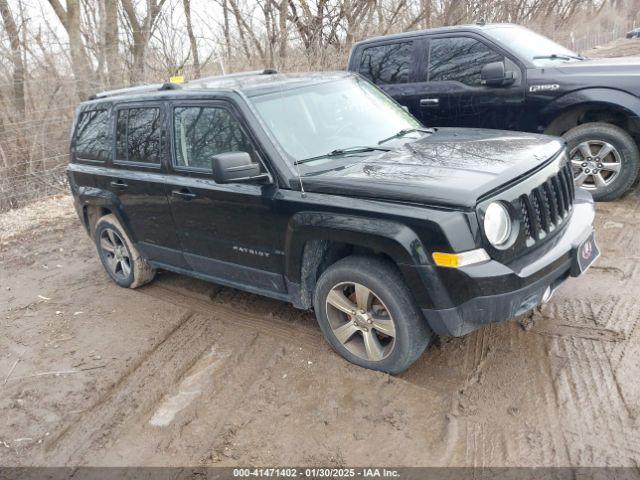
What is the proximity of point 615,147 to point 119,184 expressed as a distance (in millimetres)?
4996

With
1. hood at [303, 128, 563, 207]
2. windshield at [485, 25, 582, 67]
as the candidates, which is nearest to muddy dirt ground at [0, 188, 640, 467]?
hood at [303, 128, 563, 207]

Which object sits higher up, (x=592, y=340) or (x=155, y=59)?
(x=155, y=59)

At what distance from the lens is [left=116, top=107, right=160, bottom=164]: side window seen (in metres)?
4.35

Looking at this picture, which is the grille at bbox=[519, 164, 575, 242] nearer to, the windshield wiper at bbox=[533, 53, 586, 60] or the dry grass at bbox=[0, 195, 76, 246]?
the windshield wiper at bbox=[533, 53, 586, 60]

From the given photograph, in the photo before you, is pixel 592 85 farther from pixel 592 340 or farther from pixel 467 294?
pixel 467 294

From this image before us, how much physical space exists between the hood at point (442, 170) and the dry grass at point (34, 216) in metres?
5.75

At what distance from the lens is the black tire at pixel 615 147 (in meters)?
5.56

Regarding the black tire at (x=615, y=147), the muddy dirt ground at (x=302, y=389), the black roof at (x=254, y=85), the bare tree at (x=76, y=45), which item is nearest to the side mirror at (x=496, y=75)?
the black tire at (x=615, y=147)

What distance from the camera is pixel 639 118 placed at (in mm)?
5387

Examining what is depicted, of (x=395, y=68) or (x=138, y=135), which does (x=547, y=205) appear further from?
(x=395, y=68)

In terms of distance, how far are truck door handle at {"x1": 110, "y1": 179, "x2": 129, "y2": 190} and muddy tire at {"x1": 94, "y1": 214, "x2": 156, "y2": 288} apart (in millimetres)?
459

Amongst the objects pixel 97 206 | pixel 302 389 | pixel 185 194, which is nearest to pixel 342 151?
pixel 185 194

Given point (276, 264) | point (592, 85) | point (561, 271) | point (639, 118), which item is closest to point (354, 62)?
point (592, 85)

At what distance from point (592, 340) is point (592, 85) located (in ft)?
10.8
